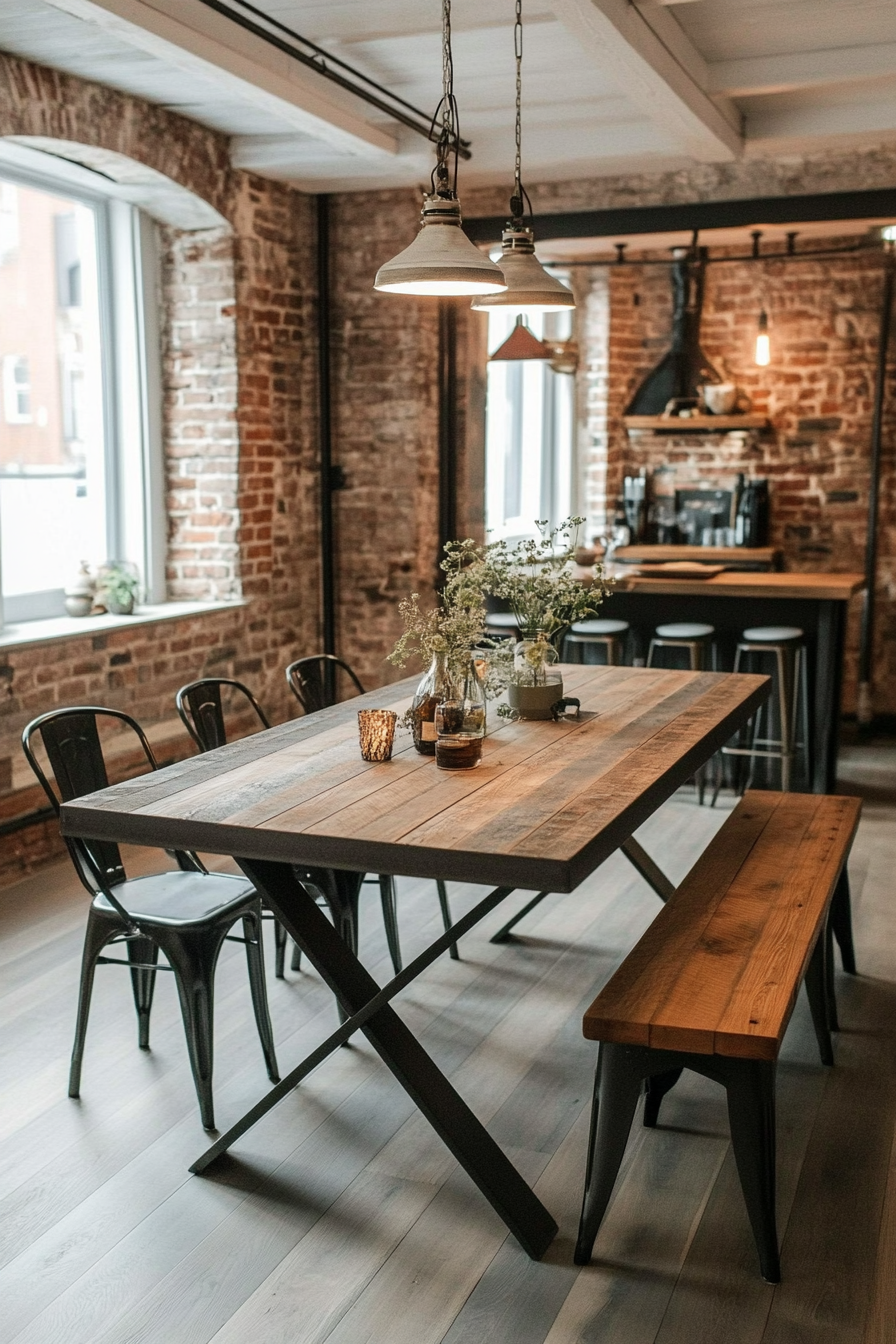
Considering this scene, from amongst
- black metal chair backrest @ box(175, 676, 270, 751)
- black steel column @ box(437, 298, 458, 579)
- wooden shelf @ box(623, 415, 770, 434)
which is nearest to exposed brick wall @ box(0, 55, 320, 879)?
black steel column @ box(437, 298, 458, 579)

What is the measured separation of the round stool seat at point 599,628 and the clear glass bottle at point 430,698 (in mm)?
3107

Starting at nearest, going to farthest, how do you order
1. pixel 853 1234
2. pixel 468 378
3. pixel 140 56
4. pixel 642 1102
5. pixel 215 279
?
pixel 853 1234, pixel 642 1102, pixel 140 56, pixel 215 279, pixel 468 378

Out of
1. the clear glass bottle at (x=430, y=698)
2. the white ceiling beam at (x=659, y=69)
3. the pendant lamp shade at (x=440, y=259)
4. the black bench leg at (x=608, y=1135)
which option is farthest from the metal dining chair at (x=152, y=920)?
the white ceiling beam at (x=659, y=69)

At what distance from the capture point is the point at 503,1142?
2955 millimetres

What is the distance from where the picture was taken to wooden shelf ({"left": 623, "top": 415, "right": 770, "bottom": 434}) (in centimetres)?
805

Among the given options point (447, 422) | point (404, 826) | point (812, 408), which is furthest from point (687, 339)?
point (404, 826)

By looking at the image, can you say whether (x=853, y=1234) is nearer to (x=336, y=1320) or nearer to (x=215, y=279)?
(x=336, y=1320)

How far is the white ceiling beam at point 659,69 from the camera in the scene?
12.9 feet

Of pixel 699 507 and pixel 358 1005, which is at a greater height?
pixel 699 507

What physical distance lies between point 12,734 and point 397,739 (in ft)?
6.87

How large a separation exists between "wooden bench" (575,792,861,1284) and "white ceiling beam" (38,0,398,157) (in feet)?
9.90

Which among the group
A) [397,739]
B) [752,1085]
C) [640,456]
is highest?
[640,456]

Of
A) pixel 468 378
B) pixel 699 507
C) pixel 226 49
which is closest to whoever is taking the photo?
pixel 226 49

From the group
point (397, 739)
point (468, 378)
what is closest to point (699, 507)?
point (468, 378)
